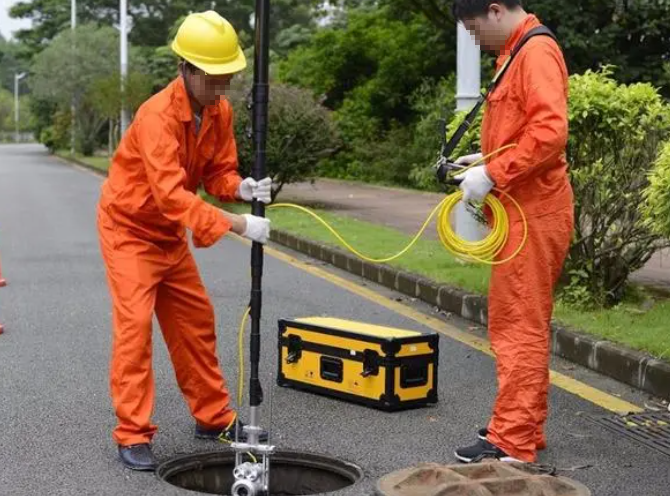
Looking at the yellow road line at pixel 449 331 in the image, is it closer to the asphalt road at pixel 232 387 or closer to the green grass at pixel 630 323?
the asphalt road at pixel 232 387

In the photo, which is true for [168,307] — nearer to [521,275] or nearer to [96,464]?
[96,464]

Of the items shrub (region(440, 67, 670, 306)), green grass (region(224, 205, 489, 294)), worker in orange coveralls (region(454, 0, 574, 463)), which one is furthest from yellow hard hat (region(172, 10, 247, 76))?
green grass (region(224, 205, 489, 294))

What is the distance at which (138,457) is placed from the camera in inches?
199

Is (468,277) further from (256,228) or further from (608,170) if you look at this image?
(256,228)

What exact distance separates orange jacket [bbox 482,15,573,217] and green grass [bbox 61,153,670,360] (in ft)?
6.73

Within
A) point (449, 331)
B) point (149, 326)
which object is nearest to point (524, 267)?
point (149, 326)

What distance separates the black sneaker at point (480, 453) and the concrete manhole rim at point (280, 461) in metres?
0.46

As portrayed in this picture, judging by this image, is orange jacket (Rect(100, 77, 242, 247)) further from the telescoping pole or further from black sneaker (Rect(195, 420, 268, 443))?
black sneaker (Rect(195, 420, 268, 443))

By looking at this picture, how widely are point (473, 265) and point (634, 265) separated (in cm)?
237

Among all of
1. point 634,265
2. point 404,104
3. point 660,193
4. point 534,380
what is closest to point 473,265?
point 634,265

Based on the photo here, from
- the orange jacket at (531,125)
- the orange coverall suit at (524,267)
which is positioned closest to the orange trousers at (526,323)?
the orange coverall suit at (524,267)

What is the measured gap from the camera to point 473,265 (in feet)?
34.8

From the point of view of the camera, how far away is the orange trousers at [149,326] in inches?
199

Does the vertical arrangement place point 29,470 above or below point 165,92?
below
